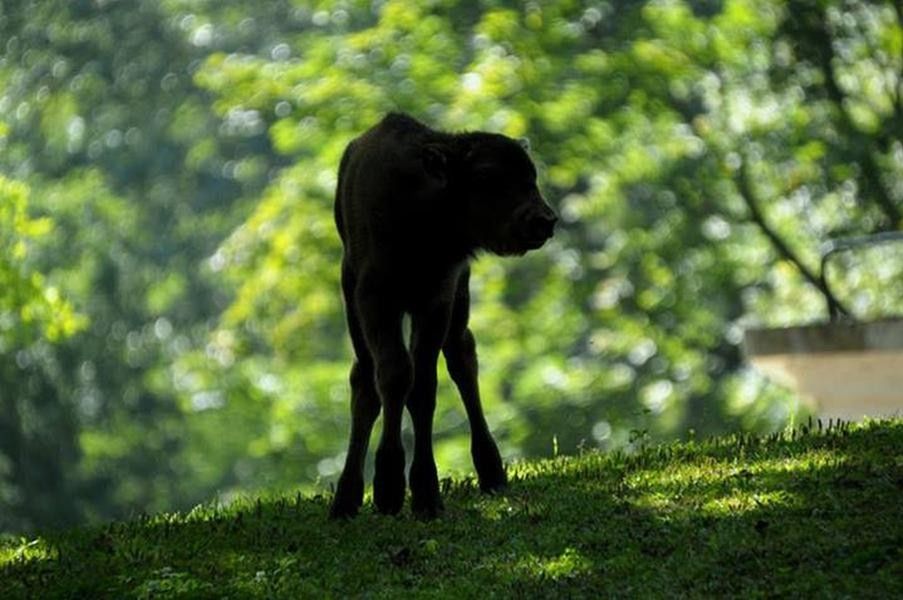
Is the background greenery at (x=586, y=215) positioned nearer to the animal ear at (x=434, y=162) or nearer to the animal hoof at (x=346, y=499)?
the animal hoof at (x=346, y=499)

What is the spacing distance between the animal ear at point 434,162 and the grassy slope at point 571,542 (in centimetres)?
175

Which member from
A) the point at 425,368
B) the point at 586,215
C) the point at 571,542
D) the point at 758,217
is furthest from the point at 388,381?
the point at 586,215

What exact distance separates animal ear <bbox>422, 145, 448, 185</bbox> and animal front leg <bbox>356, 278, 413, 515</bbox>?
0.68 metres

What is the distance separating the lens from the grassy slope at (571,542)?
28.1ft

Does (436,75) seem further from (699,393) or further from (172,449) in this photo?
(172,449)

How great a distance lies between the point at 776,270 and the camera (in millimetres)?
35062

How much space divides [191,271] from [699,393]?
67.5 feet

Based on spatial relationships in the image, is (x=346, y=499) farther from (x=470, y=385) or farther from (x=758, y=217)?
(x=758, y=217)

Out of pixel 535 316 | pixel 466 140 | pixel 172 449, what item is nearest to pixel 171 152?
pixel 172 449

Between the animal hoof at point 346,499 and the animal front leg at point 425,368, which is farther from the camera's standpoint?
the animal front leg at point 425,368

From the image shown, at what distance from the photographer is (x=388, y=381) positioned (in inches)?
417

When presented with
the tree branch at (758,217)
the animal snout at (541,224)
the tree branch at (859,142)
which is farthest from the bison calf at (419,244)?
the tree branch at (758,217)

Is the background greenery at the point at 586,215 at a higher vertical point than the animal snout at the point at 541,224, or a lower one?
lower

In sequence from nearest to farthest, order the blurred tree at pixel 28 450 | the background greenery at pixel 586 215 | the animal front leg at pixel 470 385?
the animal front leg at pixel 470 385 → the background greenery at pixel 586 215 → the blurred tree at pixel 28 450
